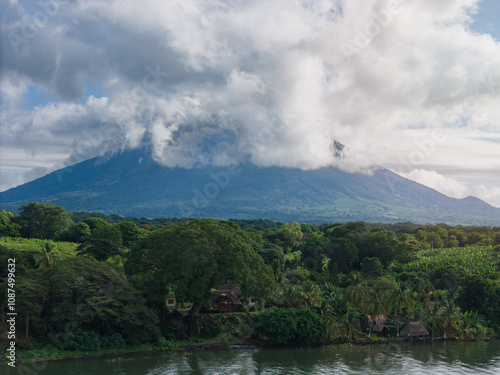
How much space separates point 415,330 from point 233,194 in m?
144

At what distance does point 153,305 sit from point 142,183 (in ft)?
504

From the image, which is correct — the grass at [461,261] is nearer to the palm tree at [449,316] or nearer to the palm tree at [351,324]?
the palm tree at [449,316]

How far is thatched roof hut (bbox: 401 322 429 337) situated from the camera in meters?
31.6

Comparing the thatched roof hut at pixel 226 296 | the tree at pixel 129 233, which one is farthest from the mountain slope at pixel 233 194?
the thatched roof hut at pixel 226 296

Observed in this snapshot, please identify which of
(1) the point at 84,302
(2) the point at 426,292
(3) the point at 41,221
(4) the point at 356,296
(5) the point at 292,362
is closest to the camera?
(5) the point at 292,362

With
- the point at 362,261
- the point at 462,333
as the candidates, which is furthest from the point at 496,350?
the point at 362,261

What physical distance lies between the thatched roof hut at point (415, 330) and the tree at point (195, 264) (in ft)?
32.9

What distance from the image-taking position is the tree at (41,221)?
51.4 m

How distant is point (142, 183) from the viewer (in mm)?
178125

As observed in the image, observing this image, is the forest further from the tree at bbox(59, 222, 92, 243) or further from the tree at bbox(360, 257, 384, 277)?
the tree at bbox(59, 222, 92, 243)

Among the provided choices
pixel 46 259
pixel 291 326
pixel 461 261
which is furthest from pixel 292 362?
pixel 461 261

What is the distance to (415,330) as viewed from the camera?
31.6m

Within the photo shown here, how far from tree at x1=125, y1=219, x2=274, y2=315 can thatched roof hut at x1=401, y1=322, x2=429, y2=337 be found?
1004 centimetres

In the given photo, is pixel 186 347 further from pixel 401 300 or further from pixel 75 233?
pixel 75 233
